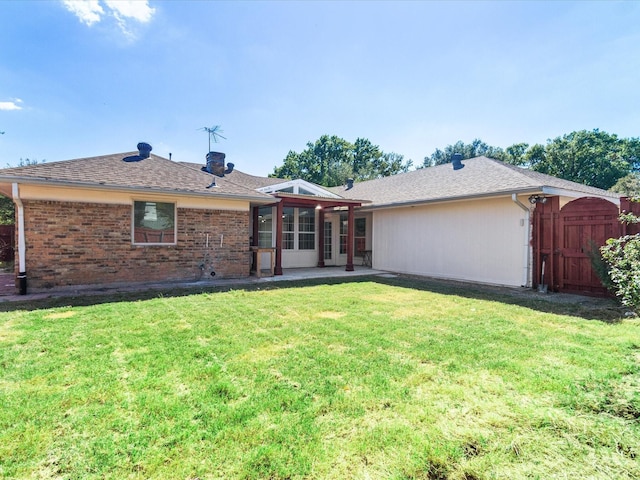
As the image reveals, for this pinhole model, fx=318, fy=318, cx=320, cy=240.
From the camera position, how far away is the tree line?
101 ft

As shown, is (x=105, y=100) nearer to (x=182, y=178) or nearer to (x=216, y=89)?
(x=216, y=89)

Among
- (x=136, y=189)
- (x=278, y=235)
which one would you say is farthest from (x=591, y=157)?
(x=136, y=189)

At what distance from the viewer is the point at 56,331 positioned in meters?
4.43

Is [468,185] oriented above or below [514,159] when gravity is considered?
below

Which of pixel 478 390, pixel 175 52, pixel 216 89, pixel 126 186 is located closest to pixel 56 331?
pixel 126 186

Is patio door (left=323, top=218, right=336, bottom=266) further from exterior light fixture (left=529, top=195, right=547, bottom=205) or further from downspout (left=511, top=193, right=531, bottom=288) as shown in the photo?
exterior light fixture (left=529, top=195, right=547, bottom=205)

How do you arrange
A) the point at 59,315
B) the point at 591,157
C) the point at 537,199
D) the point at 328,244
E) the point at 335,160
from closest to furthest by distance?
1. the point at 59,315
2. the point at 537,199
3. the point at 328,244
4. the point at 591,157
5. the point at 335,160

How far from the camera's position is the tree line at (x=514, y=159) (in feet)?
101

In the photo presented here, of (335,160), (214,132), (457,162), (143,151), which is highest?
(335,160)

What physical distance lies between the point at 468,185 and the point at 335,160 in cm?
3430

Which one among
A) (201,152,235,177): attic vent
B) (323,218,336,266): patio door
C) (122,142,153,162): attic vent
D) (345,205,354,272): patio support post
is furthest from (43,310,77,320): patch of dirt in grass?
(323,218,336,266): patio door

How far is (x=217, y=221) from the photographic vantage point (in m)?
9.78

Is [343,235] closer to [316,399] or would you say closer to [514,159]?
[316,399]

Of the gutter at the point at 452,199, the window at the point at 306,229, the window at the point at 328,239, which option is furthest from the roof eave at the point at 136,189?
the window at the point at 328,239
